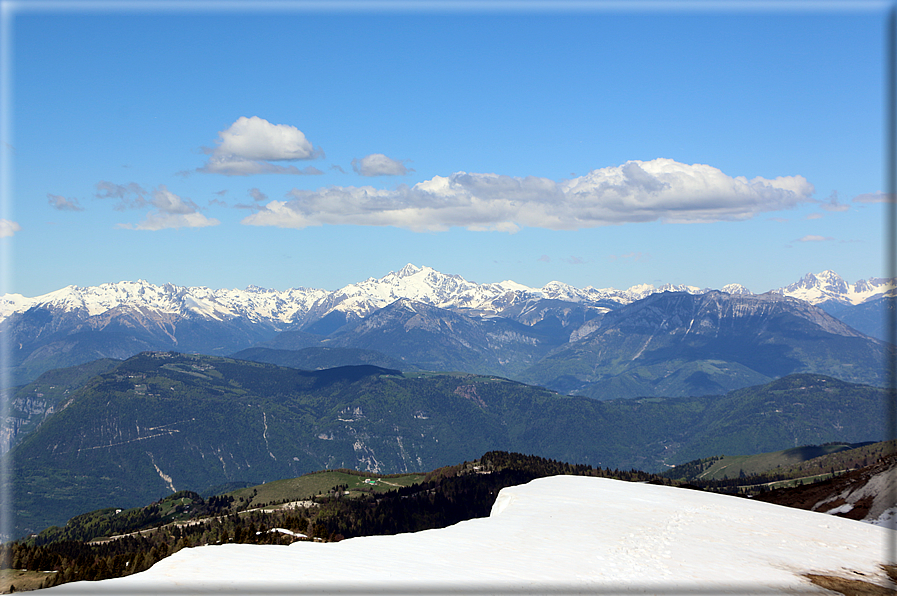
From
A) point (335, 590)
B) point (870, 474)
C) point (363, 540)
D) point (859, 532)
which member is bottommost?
point (870, 474)

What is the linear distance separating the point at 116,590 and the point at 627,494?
66395mm

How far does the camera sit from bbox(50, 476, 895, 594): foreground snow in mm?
35281

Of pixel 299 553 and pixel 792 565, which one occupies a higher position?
pixel 299 553

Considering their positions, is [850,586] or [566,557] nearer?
[850,586]

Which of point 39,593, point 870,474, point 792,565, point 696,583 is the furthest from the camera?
point 870,474

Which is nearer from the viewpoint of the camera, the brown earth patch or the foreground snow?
the foreground snow

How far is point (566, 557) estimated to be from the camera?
48.2m

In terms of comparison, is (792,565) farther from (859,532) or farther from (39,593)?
(39,593)

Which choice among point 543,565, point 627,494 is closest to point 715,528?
point 627,494

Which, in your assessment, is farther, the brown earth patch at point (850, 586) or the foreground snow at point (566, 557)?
the brown earth patch at point (850, 586)

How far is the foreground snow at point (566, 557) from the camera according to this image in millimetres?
35281

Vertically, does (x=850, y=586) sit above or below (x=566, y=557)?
below

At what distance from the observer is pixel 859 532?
66250 millimetres

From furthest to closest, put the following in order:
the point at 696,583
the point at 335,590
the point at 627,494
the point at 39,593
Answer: the point at 627,494 < the point at 696,583 < the point at 335,590 < the point at 39,593
